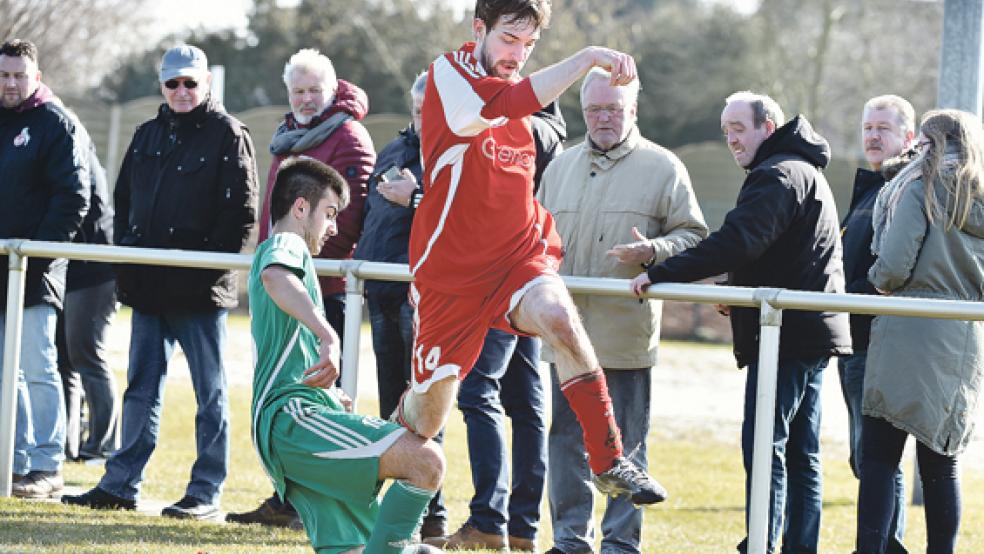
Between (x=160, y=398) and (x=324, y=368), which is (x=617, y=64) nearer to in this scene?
(x=324, y=368)

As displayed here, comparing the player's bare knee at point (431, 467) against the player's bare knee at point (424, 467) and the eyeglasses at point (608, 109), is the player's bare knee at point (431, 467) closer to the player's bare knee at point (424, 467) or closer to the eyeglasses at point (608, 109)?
the player's bare knee at point (424, 467)

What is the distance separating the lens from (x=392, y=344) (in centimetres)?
704

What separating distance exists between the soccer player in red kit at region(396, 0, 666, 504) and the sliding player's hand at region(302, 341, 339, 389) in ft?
1.10

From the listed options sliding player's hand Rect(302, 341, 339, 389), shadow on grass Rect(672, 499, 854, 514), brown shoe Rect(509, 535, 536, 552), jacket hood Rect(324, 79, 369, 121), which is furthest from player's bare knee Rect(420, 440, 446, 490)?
shadow on grass Rect(672, 499, 854, 514)

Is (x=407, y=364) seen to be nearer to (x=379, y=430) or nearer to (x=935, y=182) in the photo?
(x=379, y=430)

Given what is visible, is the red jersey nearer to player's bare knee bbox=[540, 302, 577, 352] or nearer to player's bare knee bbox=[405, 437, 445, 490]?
player's bare knee bbox=[540, 302, 577, 352]

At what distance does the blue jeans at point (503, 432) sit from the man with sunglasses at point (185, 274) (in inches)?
54.1

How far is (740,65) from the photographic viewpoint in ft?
124

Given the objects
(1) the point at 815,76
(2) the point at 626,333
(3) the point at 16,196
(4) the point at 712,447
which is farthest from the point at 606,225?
(1) the point at 815,76

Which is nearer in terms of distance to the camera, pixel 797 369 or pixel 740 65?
pixel 797 369

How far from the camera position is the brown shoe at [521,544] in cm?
664

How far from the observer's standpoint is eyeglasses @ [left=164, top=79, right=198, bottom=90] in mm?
7421

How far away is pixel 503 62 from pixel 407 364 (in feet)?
7.55

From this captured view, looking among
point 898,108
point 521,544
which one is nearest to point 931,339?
point 898,108
